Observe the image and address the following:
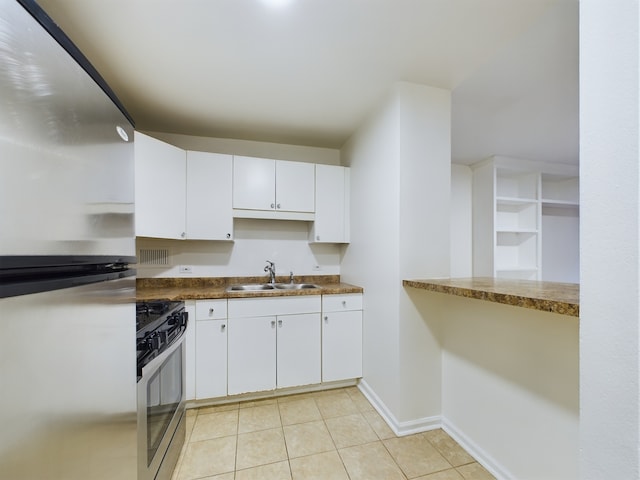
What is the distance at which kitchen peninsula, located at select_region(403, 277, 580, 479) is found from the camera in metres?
1.10

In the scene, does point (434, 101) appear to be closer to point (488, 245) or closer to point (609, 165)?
point (609, 165)

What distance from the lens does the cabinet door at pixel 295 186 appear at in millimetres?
2598

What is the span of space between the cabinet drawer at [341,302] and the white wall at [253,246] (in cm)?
62

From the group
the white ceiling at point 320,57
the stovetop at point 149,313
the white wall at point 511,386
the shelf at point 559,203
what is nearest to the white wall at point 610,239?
the white wall at point 511,386

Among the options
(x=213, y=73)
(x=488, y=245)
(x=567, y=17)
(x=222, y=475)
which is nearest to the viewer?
(x=567, y=17)

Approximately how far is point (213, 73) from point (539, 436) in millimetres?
2744

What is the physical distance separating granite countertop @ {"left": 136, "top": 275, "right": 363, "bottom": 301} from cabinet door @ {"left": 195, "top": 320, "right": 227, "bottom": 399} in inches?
9.1

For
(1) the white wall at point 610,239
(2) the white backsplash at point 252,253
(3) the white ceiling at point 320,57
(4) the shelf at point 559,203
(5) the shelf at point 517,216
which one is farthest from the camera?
(4) the shelf at point 559,203

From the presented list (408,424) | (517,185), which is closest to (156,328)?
(408,424)

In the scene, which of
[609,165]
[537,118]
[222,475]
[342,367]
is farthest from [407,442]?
[537,118]

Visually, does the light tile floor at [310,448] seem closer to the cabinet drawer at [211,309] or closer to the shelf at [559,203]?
the cabinet drawer at [211,309]

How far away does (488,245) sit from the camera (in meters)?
3.50

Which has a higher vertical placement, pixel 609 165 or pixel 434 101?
pixel 434 101

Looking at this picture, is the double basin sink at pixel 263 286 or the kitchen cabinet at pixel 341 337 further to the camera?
the double basin sink at pixel 263 286
